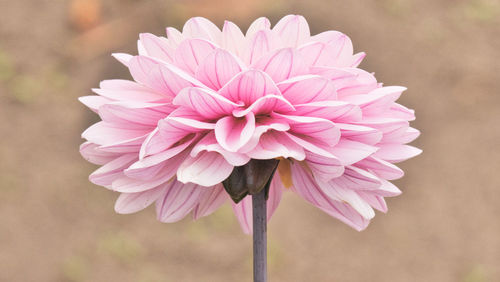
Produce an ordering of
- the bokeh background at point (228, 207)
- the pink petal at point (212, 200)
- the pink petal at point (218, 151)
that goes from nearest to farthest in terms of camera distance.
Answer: the pink petal at point (218, 151) < the pink petal at point (212, 200) < the bokeh background at point (228, 207)

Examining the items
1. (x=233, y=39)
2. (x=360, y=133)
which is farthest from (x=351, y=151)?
(x=233, y=39)

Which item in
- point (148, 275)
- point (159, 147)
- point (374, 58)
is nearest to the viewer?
point (159, 147)

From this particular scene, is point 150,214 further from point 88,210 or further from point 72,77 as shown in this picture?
point 72,77

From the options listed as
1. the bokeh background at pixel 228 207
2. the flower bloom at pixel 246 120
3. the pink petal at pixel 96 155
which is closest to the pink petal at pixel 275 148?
the flower bloom at pixel 246 120

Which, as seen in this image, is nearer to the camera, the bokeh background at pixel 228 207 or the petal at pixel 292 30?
the petal at pixel 292 30

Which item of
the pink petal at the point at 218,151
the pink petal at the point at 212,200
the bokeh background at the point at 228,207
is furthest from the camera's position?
the bokeh background at the point at 228,207

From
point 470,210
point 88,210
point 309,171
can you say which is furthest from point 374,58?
point 309,171

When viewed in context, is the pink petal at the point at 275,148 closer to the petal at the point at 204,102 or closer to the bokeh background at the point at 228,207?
the petal at the point at 204,102

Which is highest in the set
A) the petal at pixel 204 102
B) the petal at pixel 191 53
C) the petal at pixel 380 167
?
the petal at pixel 191 53

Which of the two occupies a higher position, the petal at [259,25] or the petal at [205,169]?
the petal at [259,25]
